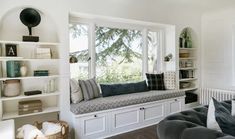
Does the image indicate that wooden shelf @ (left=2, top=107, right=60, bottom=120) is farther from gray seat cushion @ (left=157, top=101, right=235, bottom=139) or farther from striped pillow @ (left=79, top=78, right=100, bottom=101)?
gray seat cushion @ (left=157, top=101, right=235, bottom=139)

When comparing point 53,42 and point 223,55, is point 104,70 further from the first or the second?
point 223,55

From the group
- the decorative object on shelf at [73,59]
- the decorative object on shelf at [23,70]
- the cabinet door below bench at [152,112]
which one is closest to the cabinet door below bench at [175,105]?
the cabinet door below bench at [152,112]

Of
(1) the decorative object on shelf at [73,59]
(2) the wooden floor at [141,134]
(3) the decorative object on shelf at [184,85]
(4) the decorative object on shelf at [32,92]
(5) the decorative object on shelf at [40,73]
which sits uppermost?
(1) the decorative object on shelf at [73,59]

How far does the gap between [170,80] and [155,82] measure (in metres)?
0.36

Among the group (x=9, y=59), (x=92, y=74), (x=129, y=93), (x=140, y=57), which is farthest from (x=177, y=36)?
(x=9, y=59)

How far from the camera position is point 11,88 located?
2.73 metres

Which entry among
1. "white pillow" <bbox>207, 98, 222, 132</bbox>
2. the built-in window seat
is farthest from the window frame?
"white pillow" <bbox>207, 98, 222, 132</bbox>

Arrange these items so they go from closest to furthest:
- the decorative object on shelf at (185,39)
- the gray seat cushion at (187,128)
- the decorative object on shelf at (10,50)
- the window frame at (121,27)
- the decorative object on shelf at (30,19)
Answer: the gray seat cushion at (187,128) < the decorative object on shelf at (10,50) < the decorative object on shelf at (30,19) < the window frame at (121,27) < the decorative object on shelf at (185,39)

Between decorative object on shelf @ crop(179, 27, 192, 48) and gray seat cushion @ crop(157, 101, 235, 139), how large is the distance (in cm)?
321

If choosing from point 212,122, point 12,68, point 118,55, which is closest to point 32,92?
point 12,68

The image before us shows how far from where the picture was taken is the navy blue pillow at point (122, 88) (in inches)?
145

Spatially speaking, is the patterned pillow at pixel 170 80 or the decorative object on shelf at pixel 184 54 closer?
the patterned pillow at pixel 170 80

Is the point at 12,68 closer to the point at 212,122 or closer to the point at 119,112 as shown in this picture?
the point at 119,112

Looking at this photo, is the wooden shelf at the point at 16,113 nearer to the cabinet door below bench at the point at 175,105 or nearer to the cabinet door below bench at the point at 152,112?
the cabinet door below bench at the point at 152,112
